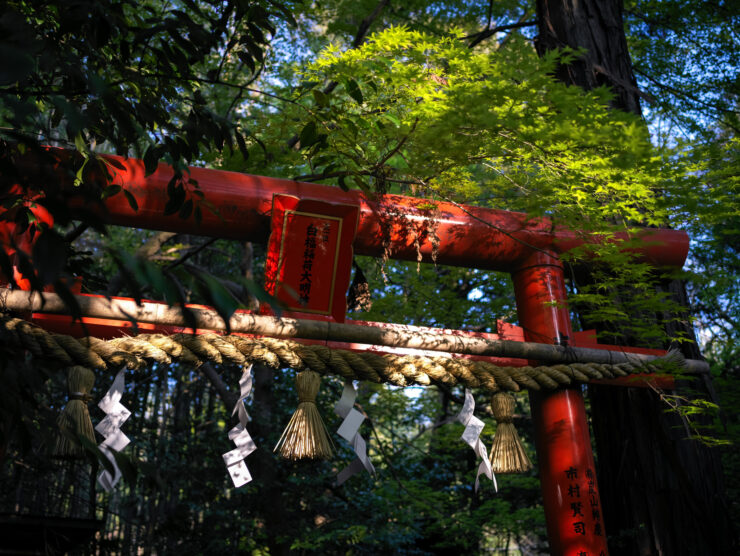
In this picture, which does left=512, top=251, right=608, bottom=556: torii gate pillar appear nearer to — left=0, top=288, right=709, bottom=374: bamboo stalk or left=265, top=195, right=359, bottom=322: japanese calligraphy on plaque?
left=0, top=288, right=709, bottom=374: bamboo stalk

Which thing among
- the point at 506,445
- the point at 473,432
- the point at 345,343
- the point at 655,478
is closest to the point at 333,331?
the point at 345,343

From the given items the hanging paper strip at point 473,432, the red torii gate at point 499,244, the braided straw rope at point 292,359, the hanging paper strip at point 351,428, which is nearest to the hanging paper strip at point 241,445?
the braided straw rope at point 292,359

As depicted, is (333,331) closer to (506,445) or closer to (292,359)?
(292,359)

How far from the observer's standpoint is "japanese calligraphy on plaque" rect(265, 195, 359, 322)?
237 cm

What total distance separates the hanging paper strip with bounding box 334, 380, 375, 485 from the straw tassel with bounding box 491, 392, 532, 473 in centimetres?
52

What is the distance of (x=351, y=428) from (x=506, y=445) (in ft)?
2.21

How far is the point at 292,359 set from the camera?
2.11 meters

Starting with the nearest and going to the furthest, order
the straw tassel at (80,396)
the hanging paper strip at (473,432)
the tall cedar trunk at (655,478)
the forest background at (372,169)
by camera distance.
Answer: the forest background at (372,169)
the straw tassel at (80,396)
the hanging paper strip at (473,432)
the tall cedar trunk at (655,478)

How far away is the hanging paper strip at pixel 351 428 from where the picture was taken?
82.2 inches

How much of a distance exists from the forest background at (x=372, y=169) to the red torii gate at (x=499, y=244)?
0.10 m

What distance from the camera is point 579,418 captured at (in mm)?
2510

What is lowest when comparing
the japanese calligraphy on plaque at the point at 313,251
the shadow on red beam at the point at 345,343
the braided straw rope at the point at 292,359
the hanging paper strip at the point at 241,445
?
the hanging paper strip at the point at 241,445

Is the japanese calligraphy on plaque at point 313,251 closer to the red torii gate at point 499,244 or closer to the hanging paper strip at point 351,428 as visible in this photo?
the red torii gate at point 499,244

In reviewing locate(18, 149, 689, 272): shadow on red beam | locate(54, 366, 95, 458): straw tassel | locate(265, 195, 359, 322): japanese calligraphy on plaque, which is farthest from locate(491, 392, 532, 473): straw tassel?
locate(54, 366, 95, 458): straw tassel
